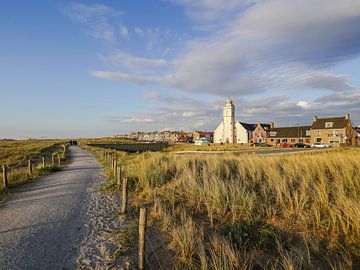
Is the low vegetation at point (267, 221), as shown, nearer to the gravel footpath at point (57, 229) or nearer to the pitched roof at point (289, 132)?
the gravel footpath at point (57, 229)

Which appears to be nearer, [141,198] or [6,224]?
[6,224]

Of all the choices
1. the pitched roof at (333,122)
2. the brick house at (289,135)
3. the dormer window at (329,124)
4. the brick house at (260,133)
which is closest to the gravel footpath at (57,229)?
the pitched roof at (333,122)

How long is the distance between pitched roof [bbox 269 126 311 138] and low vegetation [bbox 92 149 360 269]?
2796 inches

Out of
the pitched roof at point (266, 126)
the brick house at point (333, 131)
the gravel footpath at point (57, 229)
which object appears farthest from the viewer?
the pitched roof at point (266, 126)

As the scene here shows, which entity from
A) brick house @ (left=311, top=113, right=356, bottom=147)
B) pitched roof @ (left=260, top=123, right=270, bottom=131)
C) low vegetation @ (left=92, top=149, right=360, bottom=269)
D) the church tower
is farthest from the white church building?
low vegetation @ (left=92, top=149, right=360, bottom=269)

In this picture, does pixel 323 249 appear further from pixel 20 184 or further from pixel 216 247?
pixel 20 184

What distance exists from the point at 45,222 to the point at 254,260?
5.54 meters

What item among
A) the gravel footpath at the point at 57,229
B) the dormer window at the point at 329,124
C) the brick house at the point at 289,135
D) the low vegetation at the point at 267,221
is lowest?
the gravel footpath at the point at 57,229

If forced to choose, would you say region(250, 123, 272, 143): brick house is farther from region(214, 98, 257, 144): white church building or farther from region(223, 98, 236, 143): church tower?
region(223, 98, 236, 143): church tower

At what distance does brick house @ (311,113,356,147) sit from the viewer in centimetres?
6612

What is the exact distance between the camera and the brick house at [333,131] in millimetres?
66125

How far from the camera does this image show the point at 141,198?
371 inches

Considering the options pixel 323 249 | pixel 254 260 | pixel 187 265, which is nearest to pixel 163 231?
pixel 187 265

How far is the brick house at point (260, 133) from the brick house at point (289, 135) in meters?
1.32
